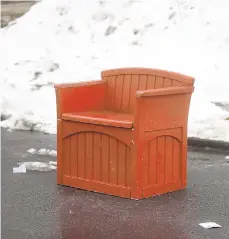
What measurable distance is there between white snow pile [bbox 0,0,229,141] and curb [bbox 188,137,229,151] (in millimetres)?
1037

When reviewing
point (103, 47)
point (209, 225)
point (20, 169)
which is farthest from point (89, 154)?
point (103, 47)

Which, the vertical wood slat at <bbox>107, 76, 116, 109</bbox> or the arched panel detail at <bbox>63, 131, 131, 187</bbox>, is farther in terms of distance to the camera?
the vertical wood slat at <bbox>107, 76, 116, 109</bbox>

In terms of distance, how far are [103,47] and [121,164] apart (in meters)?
8.50

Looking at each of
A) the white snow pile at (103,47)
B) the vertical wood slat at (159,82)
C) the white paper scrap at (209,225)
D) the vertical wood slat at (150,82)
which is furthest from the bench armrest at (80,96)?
the white snow pile at (103,47)

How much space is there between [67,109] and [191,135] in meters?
2.91

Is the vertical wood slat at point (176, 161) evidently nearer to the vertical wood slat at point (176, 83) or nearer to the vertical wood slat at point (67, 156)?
the vertical wood slat at point (176, 83)

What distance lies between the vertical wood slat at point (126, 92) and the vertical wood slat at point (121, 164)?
0.85 m

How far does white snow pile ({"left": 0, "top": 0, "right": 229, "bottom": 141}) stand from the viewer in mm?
12914

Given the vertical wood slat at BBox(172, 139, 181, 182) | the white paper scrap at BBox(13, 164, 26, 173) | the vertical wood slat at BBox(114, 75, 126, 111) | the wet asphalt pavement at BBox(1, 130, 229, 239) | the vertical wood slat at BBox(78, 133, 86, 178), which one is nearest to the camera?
the wet asphalt pavement at BBox(1, 130, 229, 239)

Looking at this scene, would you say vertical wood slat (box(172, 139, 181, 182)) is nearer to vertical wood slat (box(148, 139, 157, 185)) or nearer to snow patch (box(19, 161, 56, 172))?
vertical wood slat (box(148, 139, 157, 185))

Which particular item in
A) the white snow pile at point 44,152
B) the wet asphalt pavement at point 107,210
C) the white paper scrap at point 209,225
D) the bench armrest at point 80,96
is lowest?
the white snow pile at point 44,152

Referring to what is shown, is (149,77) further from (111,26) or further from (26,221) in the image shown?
(111,26)

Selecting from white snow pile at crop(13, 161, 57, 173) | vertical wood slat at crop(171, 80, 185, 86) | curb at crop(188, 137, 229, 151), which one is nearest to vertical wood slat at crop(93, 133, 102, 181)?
vertical wood slat at crop(171, 80, 185, 86)

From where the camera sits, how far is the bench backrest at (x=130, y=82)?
7.82 meters
